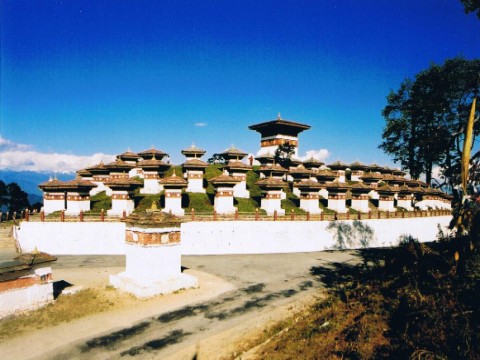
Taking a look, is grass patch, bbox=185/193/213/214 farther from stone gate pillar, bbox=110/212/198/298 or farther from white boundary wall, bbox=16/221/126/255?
stone gate pillar, bbox=110/212/198/298

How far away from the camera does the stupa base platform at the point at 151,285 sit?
13391 mm

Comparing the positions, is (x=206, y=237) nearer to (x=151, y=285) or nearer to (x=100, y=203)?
(x=151, y=285)

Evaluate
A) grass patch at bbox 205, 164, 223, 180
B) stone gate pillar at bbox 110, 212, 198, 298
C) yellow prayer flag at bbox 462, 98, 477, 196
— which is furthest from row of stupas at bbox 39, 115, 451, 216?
yellow prayer flag at bbox 462, 98, 477, 196

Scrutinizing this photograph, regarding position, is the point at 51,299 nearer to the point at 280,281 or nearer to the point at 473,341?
the point at 280,281

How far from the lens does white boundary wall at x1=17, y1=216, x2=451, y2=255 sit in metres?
22.2

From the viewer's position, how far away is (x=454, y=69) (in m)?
39.2

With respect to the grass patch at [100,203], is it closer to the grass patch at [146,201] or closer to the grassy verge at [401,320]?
the grass patch at [146,201]

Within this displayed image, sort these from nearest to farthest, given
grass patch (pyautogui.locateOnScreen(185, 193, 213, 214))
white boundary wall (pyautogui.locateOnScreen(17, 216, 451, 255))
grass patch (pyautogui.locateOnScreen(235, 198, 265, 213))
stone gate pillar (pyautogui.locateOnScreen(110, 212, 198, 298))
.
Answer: stone gate pillar (pyautogui.locateOnScreen(110, 212, 198, 298)) < white boundary wall (pyautogui.locateOnScreen(17, 216, 451, 255)) < grass patch (pyautogui.locateOnScreen(185, 193, 213, 214)) < grass patch (pyautogui.locateOnScreen(235, 198, 265, 213))

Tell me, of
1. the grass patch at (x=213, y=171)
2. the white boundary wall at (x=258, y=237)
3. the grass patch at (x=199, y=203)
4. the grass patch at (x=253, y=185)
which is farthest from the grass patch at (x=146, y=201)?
the grass patch at (x=253, y=185)

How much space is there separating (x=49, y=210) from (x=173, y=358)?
2384 cm

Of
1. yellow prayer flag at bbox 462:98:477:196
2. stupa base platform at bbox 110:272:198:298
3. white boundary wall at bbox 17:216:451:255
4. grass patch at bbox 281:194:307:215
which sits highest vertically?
yellow prayer flag at bbox 462:98:477:196

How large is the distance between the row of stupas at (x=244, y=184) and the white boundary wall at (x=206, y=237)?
273cm

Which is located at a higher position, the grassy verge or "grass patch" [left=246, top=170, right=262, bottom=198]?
"grass patch" [left=246, top=170, right=262, bottom=198]

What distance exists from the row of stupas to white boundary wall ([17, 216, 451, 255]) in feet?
8.95
